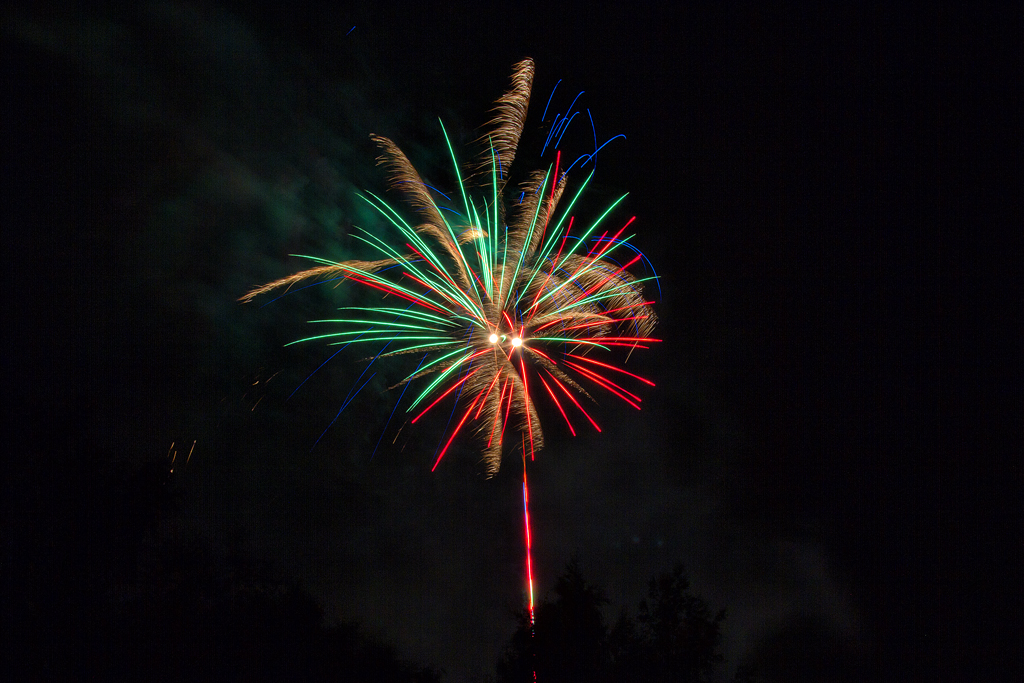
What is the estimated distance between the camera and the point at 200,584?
1078 cm

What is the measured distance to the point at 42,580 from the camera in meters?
9.27

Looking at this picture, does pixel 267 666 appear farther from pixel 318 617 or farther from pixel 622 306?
pixel 622 306

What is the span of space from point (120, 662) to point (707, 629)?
1358 cm

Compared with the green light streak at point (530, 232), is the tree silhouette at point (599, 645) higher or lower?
lower

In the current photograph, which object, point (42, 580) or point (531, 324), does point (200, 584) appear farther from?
point (531, 324)

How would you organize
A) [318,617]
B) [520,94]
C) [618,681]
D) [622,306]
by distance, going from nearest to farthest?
1. [520,94]
2. [622,306]
3. [318,617]
4. [618,681]

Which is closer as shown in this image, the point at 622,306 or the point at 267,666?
the point at 622,306

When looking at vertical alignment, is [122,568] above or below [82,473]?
below

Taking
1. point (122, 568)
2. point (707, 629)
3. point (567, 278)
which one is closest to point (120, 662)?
point (122, 568)

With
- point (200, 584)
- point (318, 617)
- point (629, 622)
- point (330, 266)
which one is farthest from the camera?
point (629, 622)

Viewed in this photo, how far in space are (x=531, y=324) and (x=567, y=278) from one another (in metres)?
1.01

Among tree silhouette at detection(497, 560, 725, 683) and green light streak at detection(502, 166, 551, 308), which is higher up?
green light streak at detection(502, 166, 551, 308)

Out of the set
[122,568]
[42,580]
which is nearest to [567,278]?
[122,568]

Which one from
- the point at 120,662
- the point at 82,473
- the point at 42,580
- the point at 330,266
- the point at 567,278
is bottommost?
the point at 120,662
